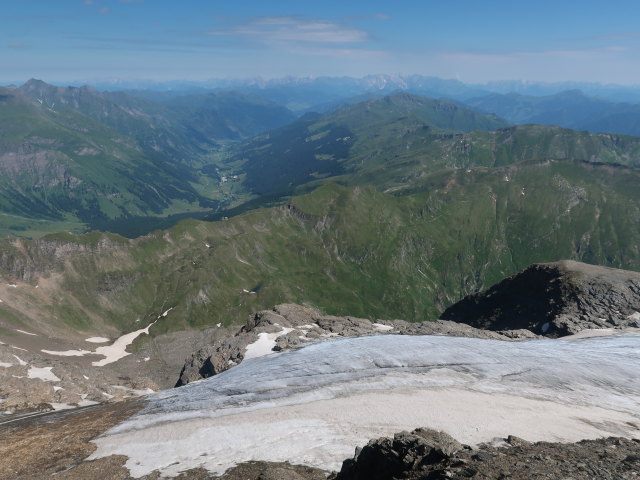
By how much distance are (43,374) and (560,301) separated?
140506mm

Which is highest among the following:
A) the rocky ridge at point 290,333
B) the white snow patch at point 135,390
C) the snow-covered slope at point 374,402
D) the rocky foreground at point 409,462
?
the rocky foreground at point 409,462

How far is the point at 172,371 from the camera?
16900cm

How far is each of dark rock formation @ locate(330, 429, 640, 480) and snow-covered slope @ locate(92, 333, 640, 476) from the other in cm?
818

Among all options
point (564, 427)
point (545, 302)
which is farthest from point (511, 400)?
point (545, 302)

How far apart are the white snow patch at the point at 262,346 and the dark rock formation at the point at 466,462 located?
5983 cm

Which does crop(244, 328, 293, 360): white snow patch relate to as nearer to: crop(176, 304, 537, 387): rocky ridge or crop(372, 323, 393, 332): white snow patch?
crop(176, 304, 537, 387): rocky ridge

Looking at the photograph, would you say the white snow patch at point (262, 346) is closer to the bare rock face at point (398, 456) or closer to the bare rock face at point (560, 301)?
the bare rock face at point (398, 456)

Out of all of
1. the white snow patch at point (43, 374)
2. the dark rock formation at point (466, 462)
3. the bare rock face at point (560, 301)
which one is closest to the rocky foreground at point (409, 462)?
the dark rock formation at point (466, 462)

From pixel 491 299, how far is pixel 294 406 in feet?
377

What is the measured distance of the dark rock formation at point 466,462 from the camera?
27109 millimetres

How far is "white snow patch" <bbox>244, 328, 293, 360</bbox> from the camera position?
300 feet

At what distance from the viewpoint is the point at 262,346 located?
9469cm

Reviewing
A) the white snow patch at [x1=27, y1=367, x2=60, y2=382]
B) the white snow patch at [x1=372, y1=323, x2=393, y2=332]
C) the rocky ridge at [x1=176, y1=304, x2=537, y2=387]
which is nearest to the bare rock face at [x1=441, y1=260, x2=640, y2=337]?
the rocky ridge at [x1=176, y1=304, x2=537, y2=387]

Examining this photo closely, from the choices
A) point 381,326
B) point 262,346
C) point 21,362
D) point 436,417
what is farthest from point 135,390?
point 436,417
